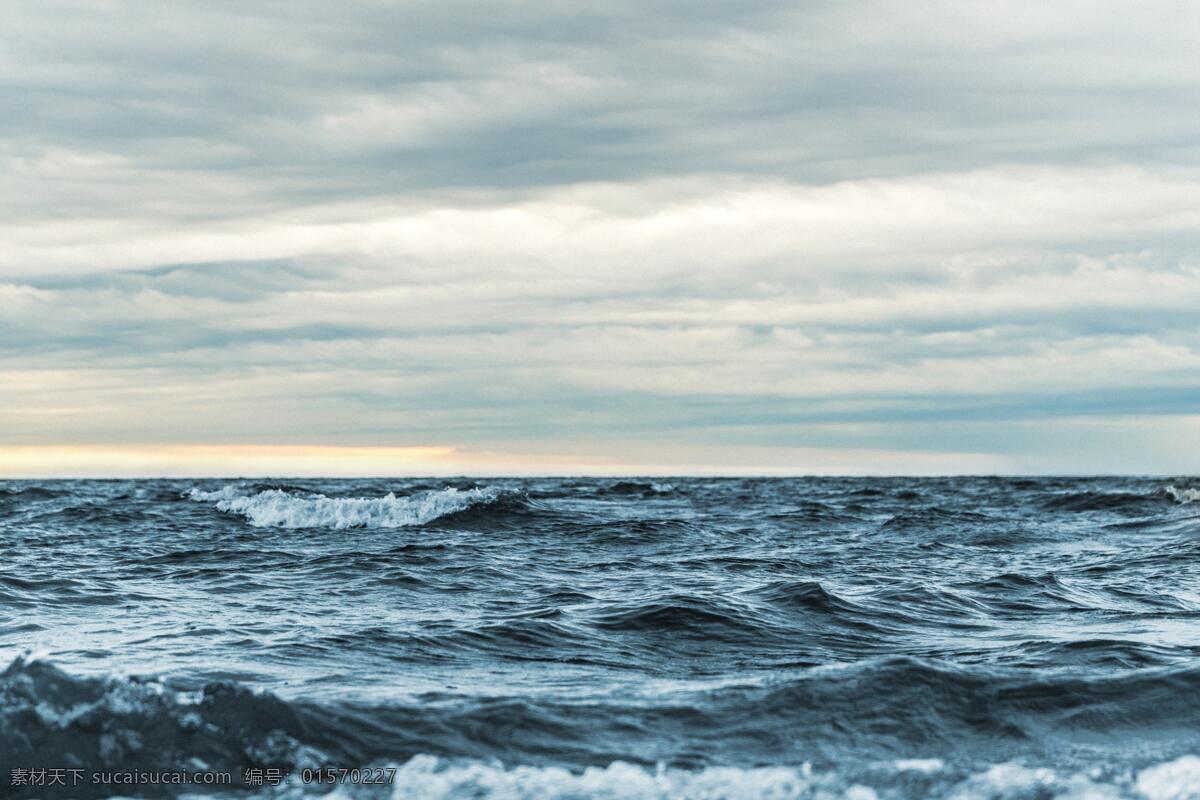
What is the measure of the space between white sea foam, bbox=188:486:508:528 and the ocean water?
344 inches

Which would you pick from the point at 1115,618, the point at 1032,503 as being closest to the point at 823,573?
the point at 1115,618

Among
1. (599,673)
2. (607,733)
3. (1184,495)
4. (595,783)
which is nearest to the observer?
(595,783)

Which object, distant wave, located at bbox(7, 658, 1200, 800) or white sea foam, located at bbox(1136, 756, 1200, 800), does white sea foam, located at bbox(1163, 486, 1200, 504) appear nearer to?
distant wave, located at bbox(7, 658, 1200, 800)

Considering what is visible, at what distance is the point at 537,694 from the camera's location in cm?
898

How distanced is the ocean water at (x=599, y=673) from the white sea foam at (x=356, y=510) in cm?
874

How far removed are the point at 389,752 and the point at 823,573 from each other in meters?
12.2

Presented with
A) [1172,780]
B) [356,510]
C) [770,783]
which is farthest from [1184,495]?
[770,783]

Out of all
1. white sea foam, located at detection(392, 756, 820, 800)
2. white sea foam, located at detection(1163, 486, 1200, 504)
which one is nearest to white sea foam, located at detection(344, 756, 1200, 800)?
white sea foam, located at detection(392, 756, 820, 800)

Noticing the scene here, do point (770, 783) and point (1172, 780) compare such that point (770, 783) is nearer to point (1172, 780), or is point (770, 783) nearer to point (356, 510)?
point (1172, 780)

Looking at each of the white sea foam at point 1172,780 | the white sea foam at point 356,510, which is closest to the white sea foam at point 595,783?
the white sea foam at point 1172,780

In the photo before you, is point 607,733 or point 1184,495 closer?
point 607,733

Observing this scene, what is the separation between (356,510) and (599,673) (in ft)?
74.6

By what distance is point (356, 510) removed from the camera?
3195 cm

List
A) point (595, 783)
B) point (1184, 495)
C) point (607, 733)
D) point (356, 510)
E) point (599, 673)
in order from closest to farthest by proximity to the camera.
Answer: point (595, 783)
point (607, 733)
point (599, 673)
point (356, 510)
point (1184, 495)
